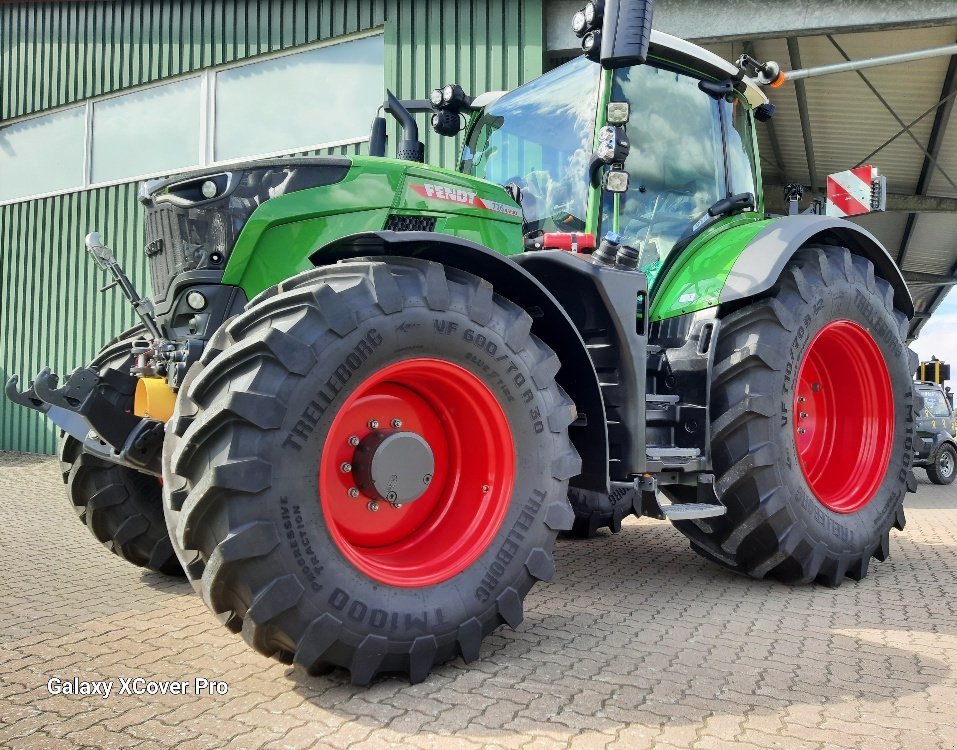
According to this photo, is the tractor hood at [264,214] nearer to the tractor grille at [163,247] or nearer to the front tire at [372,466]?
the tractor grille at [163,247]

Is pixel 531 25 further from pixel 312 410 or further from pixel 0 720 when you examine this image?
pixel 0 720

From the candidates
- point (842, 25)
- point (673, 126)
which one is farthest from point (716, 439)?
point (842, 25)

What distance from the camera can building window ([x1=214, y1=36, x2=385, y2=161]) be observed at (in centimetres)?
976

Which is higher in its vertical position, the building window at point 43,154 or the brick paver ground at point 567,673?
the building window at point 43,154

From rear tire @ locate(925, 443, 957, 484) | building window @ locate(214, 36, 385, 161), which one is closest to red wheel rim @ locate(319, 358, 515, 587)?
building window @ locate(214, 36, 385, 161)

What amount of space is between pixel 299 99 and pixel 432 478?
26.7 ft

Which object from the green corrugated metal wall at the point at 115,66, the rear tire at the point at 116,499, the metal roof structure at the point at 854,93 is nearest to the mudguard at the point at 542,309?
the rear tire at the point at 116,499

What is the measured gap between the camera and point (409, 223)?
356cm

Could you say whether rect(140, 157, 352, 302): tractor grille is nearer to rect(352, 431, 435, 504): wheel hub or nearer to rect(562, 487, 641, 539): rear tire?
rect(352, 431, 435, 504): wheel hub

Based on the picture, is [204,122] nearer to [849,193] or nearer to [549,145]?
[549,145]

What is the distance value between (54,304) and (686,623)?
1089 cm

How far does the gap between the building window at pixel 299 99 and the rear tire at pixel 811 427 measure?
21.2ft

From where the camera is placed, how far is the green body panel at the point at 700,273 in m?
4.35

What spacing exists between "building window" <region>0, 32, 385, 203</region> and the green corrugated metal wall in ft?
0.61
